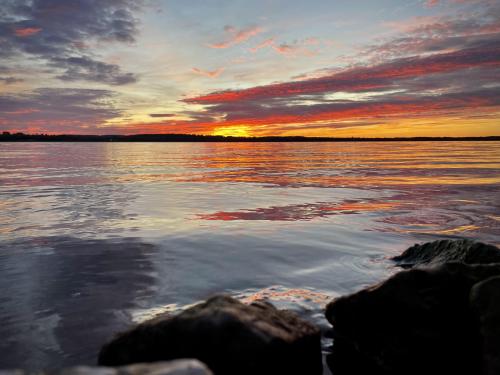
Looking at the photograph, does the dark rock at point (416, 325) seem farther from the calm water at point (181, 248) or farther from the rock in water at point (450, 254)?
the rock in water at point (450, 254)

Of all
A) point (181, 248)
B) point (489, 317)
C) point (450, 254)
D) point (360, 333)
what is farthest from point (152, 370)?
point (181, 248)

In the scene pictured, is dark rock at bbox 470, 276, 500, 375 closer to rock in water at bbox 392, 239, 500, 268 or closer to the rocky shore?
the rocky shore

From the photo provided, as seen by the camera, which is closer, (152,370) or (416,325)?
(152,370)

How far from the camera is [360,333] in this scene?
4.01 metres

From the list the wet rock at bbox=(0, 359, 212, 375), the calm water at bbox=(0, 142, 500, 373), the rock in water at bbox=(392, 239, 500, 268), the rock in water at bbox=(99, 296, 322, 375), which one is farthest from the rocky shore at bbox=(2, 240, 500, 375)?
the rock in water at bbox=(392, 239, 500, 268)

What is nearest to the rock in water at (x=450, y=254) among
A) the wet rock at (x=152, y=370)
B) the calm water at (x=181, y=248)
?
the calm water at (x=181, y=248)

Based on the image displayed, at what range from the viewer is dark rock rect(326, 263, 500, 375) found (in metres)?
3.59

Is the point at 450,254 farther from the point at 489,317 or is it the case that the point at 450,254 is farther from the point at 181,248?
the point at 181,248

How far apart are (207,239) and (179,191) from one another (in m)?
9.26

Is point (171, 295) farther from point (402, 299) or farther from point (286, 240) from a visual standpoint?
point (286, 240)

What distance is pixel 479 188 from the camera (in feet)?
59.4

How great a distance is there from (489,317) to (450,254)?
3.04 meters

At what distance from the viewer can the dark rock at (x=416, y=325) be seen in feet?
11.8

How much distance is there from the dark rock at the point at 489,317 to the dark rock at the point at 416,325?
0.65 feet
